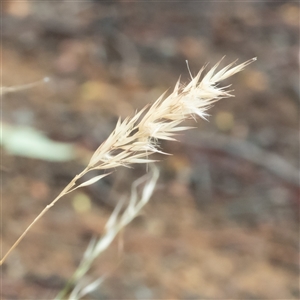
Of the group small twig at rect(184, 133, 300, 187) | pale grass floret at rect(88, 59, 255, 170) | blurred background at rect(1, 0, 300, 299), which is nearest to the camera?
pale grass floret at rect(88, 59, 255, 170)

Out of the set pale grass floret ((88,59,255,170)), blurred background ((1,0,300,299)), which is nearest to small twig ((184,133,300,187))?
blurred background ((1,0,300,299))

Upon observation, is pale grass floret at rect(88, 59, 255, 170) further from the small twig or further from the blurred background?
the small twig

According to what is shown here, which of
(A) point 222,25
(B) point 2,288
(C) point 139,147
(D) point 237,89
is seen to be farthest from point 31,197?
(A) point 222,25

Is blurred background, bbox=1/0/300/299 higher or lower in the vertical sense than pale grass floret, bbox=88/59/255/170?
higher

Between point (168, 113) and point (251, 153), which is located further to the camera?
point (251, 153)

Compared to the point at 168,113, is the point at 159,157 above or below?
above

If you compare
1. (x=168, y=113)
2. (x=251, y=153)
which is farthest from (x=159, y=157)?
(x=168, y=113)

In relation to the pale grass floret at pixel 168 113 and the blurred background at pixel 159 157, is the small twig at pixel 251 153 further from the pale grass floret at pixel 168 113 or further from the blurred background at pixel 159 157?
the pale grass floret at pixel 168 113

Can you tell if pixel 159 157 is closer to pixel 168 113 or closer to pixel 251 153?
pixel 251 153

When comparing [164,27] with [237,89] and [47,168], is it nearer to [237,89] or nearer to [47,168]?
[237,89]
